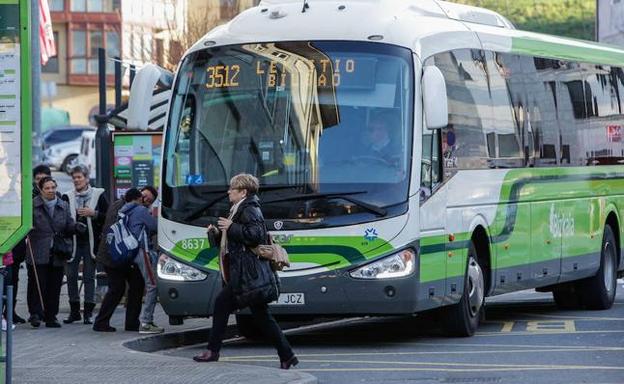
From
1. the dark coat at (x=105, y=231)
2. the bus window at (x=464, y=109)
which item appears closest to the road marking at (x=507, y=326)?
the bus window at (x=464, y=109)

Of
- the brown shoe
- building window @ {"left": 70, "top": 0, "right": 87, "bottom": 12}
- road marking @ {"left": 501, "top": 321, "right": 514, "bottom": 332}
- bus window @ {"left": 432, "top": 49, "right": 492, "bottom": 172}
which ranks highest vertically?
building window @ {"left": 70, "top": 0, "right": 87, "bottom": 12}

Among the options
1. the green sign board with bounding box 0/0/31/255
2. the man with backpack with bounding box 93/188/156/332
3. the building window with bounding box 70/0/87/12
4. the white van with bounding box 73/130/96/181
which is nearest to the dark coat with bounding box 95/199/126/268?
the man with backpack with bounding box 93/188/156/332

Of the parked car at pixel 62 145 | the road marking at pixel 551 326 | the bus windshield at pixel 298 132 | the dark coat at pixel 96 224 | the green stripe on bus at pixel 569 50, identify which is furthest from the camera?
the parked car at pixel 62 145

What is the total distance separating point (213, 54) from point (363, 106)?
171 cm

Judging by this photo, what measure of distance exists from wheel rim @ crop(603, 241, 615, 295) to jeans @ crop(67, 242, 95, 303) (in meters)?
6.73

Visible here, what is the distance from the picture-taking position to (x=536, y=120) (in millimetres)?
19328

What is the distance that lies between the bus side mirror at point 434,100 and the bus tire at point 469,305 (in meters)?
1.94

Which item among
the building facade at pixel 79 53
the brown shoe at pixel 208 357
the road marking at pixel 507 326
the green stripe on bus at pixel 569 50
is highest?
the building facade at pixel 79 53

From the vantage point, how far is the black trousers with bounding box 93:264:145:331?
56.9 ft

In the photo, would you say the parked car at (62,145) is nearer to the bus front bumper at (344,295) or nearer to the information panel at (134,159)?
the information panel at (134,159)

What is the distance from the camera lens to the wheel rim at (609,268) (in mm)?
21505

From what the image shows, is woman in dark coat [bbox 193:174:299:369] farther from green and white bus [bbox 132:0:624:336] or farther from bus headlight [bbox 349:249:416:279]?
bus headlight [bbox 349:249:416:279]

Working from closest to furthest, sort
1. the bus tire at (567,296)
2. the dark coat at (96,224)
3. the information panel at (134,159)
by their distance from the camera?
the dark coat at (96,224) → the bus tire at (567,296) → the information panel at (134,159)

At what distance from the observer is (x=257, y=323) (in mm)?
14016
